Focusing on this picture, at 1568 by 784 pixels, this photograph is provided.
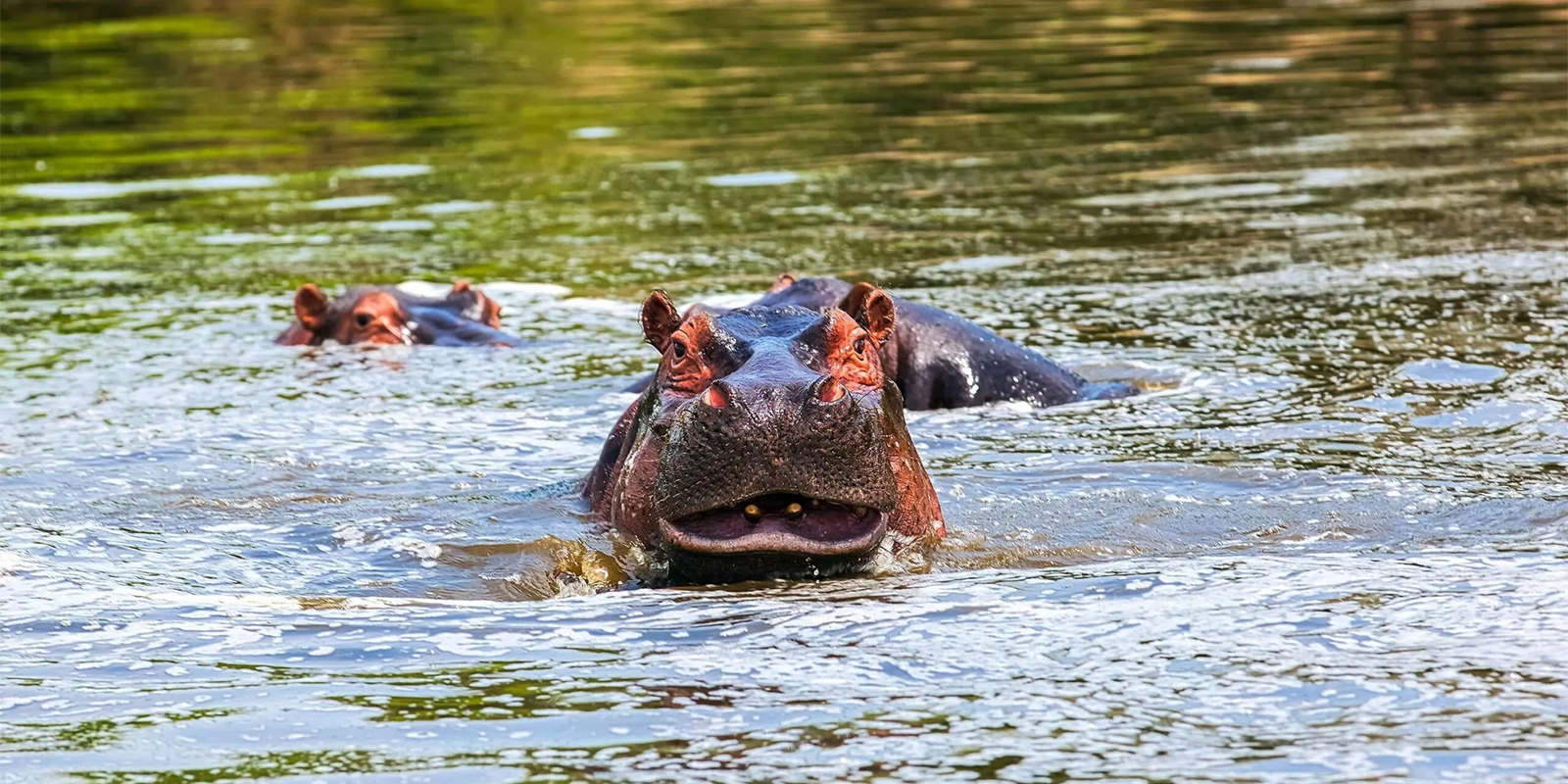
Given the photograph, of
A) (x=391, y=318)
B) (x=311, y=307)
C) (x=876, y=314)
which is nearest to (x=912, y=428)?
(x=876, y=314)

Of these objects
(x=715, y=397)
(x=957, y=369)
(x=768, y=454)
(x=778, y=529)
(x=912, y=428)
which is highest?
(x=715, y=397)

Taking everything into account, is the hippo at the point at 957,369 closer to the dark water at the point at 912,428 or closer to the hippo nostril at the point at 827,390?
the dark water at the point at 912,428

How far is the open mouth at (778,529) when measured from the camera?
15.6 feet

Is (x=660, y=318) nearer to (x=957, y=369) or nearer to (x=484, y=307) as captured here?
(x=957, y=369)

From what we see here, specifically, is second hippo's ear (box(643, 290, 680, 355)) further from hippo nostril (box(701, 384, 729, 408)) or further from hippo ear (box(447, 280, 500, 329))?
hippo ear (box(447, 280, 500, 329))

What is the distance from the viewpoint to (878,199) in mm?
13344

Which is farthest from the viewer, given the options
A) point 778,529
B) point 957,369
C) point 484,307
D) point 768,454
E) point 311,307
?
point 484,307

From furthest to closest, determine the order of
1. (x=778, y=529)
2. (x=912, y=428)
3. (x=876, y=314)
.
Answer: (x=912, y=428), (x=876, y=314), (x=778, y=529)

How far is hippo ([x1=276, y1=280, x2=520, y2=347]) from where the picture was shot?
984 cm

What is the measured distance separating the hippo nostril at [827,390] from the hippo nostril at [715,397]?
0.61 feet

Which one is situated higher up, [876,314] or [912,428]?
[876,314]

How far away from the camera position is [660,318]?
5.45 meters

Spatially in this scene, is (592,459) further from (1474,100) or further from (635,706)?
(1474,100)

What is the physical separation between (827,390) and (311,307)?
223 inches
